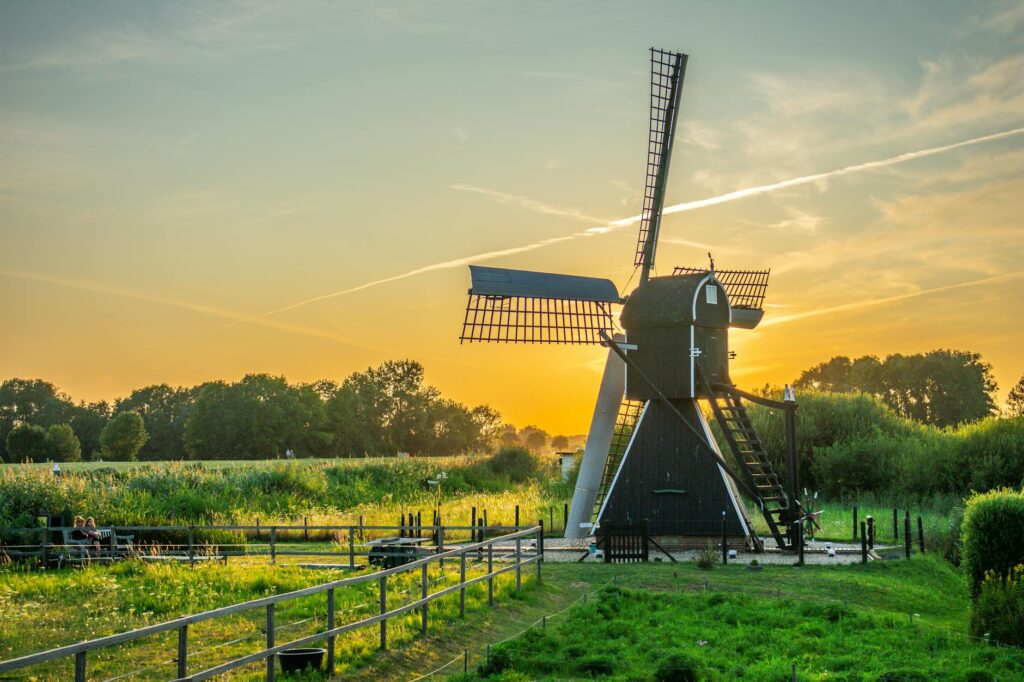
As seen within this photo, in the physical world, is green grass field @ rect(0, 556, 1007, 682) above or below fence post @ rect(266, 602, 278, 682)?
below

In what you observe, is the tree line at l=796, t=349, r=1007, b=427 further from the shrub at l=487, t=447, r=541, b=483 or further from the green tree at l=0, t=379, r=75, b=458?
the green tree at l=0, t=379, r=75, b=458

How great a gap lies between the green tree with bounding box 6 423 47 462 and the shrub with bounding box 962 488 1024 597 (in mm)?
97058

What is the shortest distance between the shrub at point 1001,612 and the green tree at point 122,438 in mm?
99933

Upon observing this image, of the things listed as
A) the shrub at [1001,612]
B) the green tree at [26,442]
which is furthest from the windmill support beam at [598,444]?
the green tree at [26,442]

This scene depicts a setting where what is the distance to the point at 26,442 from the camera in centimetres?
10250

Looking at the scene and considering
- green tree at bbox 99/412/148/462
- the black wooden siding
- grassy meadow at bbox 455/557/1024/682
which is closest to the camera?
grassy meadow at bbox 455/557/1024/682

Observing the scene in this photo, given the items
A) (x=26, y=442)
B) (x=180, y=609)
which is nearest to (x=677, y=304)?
(x=180, y=609)

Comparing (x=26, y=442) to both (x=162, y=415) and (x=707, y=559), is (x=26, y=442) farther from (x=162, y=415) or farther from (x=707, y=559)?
(x=707, y=559)

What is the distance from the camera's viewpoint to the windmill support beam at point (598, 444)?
30.8 meters

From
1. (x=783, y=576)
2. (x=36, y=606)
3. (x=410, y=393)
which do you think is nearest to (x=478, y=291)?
(x=783, y=576)

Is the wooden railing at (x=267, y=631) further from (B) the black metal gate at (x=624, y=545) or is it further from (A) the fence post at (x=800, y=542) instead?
(A) the fence post at (x=800, y=542)

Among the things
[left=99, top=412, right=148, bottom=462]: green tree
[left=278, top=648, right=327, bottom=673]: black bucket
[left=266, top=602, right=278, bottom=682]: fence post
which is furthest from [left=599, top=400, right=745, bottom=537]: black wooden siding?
[left=99, top=412, right=148, bottom=462]: green tree

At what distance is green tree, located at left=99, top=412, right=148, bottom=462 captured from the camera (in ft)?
352

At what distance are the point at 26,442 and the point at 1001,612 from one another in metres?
102
